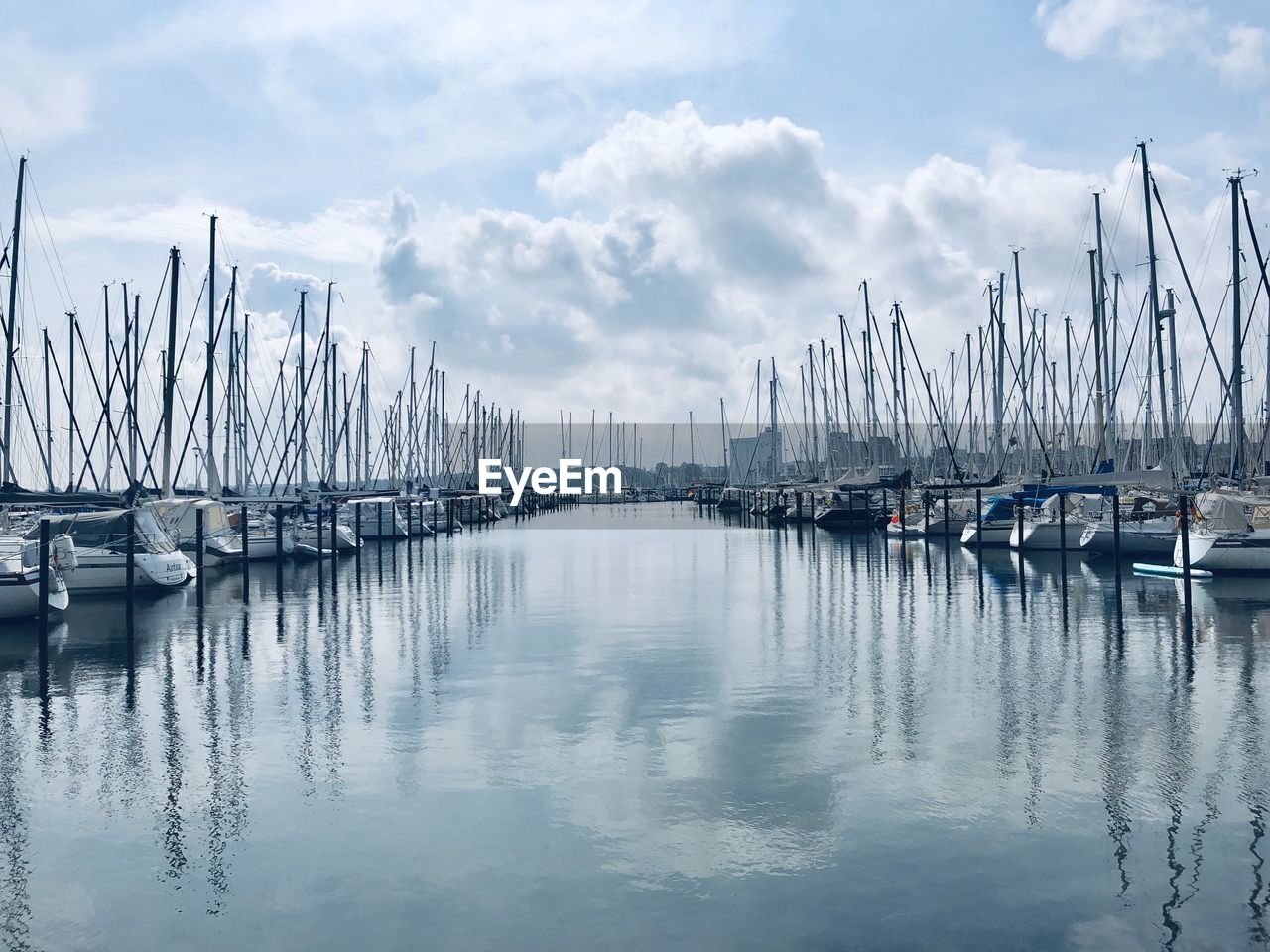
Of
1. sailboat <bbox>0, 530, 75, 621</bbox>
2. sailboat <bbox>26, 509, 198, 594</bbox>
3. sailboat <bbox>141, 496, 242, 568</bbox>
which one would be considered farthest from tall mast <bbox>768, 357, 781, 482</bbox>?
sailboat <bbox>0, 530, 75, 621</bbox>

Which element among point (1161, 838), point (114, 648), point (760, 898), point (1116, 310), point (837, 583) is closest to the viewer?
point (760, 898)

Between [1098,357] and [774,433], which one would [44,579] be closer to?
[1098,357]

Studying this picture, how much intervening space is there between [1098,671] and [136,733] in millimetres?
20322

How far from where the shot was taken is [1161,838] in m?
12.7

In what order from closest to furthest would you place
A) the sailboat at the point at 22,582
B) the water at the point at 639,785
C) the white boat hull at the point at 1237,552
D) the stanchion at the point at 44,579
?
the water at the point at 639,785
the stanchion at the point at 44,579
the sailboat at the point at 22,582
the white boat hull at the point at 1237,552

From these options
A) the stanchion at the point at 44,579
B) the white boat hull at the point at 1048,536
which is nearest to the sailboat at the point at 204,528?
the stanchion at the point at 44,579

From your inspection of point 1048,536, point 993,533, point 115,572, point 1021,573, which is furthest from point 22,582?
point 993,533

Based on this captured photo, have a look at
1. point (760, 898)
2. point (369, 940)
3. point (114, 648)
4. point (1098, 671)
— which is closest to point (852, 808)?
point (760, 898)

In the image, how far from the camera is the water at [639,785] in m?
10.9

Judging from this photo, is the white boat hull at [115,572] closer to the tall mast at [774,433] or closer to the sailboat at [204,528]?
the sailboat at [204,528]

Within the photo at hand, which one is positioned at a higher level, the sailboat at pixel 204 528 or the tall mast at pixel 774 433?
the tall mast at pixel 774 433

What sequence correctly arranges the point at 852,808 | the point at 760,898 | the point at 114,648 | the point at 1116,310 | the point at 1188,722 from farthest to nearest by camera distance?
1. the point at 1116,310
2. the point at 114,648
3. the point at 1188,722
4. the point at 852,808
5. the point at 760,898

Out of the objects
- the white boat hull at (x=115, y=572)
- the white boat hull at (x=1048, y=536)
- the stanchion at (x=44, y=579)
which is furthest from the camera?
the white boat hull at (x=1048, y=536)

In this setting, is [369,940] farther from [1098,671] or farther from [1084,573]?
[1084,573]
